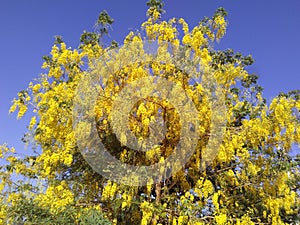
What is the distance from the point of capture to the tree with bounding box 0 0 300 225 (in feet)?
22.8

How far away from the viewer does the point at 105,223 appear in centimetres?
646

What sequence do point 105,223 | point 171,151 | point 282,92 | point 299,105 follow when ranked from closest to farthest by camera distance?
point 105,223 < point 299,105 < point 171,151 < point 282,92

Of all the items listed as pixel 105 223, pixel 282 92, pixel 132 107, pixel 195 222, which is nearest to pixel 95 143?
pixel 132 107

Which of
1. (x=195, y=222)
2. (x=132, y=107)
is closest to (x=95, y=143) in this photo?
(x=132, y=107)

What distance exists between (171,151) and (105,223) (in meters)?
2.06

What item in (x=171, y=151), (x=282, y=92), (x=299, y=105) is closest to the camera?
(x=299, y=105)

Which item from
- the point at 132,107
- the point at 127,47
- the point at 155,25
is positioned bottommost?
the point at 132,107

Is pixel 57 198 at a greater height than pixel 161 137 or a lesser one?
lesser

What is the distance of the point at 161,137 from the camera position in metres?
7.48

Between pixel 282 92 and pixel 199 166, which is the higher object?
pixel 282 92

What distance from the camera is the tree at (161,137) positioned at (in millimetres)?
6938

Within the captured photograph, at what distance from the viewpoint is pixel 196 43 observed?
7480 millimetres

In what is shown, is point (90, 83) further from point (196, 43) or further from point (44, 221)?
point (44, 221)

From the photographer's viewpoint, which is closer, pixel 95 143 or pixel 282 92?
pixel 95 143
